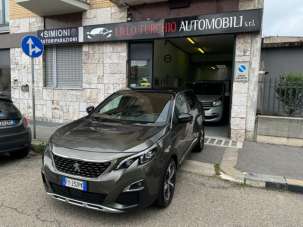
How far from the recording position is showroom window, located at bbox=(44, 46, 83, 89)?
9266 mm

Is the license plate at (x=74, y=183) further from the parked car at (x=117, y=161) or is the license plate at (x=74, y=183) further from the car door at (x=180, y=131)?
the car door at (x=180, y=131)

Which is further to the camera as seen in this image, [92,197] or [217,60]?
[217,60]

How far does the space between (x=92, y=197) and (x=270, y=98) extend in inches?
248

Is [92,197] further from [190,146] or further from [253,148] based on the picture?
[253,148]

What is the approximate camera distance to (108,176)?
9.52 feet

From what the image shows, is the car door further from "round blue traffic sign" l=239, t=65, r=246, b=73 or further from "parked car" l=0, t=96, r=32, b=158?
"parked car" l=0, t=96, r=32, b=158

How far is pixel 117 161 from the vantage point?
9.64 ft

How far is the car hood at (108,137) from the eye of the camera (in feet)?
10.2

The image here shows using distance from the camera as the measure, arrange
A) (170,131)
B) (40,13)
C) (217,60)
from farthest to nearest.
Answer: (217,60)
(40,13)
(170,131)

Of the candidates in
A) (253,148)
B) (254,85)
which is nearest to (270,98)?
(254,85)

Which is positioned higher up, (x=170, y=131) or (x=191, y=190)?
(x=170, y=131)

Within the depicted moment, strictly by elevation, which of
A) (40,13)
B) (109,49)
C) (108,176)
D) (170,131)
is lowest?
(108,176)

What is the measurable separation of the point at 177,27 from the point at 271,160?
14.4ft

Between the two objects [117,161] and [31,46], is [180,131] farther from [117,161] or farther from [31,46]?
[31,46]
